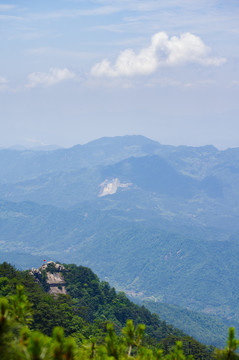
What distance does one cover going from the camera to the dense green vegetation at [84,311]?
5834 centimetres

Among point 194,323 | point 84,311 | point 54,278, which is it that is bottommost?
point 194,323

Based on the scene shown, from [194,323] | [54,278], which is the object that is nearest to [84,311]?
[54,278]

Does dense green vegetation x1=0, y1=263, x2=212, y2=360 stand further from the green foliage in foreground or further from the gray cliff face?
the green foliage in foreground

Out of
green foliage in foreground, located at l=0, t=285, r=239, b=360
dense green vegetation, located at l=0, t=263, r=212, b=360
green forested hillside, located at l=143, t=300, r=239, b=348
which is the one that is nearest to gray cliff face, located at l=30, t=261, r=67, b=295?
dense green vegetation, located at l=0, t=263, r=212, b=360

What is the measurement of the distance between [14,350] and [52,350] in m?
1.45

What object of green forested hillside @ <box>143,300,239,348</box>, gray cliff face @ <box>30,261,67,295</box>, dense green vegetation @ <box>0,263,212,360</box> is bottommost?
green forested hillside @ <box>143,300,239,348</box>

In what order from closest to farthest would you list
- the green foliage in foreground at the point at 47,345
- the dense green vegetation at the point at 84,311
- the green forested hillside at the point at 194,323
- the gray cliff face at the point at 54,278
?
the green foliage in foreground at the point at 47,345, the dense green vegetation at the point at 84,311, the gray cliff face at the point at 54,278, the green forested hillside at the point at 194,323

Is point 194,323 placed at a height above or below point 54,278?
below

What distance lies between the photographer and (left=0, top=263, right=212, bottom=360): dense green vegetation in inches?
2297

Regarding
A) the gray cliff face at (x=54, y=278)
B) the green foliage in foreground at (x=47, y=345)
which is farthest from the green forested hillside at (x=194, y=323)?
the green foliage in foreground at (x=47, y=345)

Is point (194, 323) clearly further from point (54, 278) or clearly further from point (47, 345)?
point (47, 345)

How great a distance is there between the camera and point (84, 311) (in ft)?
273

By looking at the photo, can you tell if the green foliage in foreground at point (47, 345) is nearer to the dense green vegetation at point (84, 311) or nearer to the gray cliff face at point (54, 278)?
the dense green vegetation at point (84, 311)

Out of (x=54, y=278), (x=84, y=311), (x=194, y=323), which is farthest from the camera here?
(x=194, y=323)
